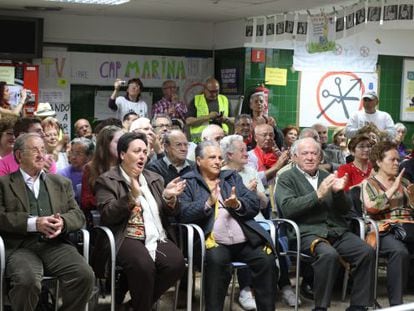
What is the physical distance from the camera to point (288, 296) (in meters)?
5.70

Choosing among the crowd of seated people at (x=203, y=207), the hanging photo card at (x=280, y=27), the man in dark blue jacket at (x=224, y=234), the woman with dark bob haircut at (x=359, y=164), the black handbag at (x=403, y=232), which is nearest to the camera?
the crowd of seated people at (x=203, y=207)

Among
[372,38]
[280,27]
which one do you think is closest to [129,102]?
[280,27]

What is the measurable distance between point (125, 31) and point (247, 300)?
5.92 metres

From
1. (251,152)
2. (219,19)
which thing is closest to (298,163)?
(251,152)

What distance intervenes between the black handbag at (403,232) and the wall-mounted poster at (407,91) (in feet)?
20.4

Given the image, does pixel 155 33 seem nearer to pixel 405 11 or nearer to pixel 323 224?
pixel 405 11

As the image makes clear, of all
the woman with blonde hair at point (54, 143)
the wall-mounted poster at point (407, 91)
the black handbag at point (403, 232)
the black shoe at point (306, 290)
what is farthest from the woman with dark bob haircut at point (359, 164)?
the wall-mounted poster at point (407, 91)

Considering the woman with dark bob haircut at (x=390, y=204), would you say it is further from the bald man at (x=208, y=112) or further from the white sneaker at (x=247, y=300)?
Result: the bald man at (x=208, y=112)

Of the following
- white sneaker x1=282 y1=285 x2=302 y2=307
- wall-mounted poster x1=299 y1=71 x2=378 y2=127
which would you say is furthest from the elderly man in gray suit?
wall-mounted poster x1=299 y1=71 x2=378 y2=127

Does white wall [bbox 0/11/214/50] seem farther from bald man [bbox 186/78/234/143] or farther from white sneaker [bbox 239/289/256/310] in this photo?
white sneaker [bbox 239/289/256/310]

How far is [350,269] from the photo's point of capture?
5473 millimetres

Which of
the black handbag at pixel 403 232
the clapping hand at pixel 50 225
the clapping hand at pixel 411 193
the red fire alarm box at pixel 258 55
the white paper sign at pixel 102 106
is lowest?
the black handbag at pixel 403 232

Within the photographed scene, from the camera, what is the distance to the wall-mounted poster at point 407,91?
1161 cm

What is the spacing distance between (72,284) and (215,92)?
5220mm
